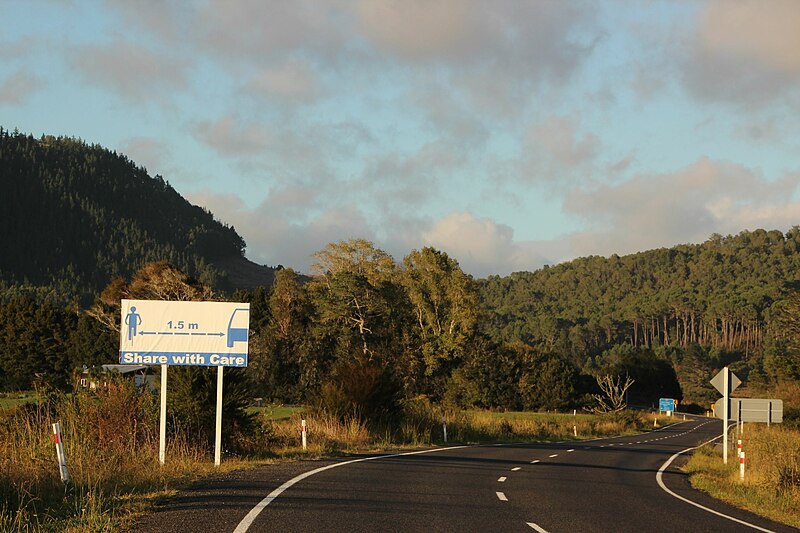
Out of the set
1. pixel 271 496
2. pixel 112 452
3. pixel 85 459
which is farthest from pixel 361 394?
pixel 271 496

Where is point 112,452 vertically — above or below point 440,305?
below

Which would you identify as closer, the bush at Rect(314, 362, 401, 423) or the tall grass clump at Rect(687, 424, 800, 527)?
the tall grass clump at Rect(687, 424, 800, 527)

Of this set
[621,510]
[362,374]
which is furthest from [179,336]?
[362,374]

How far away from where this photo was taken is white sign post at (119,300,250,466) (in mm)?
20406

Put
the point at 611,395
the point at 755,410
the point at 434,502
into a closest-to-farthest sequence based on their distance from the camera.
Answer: the point at 434,502 → the point at 755,410 → the point at 611,395

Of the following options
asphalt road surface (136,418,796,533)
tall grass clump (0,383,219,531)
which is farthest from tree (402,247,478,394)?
tall grass clump (0,383,219,531)

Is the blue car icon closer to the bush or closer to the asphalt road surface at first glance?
the asphalt road surface

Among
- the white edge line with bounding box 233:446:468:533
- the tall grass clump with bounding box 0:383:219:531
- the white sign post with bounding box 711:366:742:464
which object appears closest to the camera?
the white edge line with bounding box 233:446:468:533

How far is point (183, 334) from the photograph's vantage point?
20.6 metres

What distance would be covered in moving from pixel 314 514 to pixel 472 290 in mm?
82950

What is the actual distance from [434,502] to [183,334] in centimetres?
847

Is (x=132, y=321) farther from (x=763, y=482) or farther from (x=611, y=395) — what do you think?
(x=611, y=395)

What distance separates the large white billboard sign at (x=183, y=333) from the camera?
2041 cm

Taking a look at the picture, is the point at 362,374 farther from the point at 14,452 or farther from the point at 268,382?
the point at 268,382
